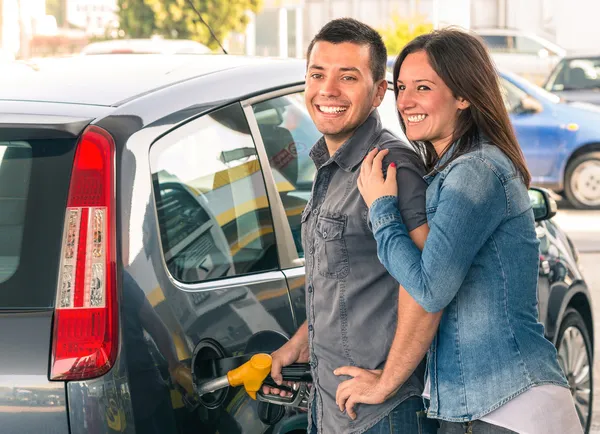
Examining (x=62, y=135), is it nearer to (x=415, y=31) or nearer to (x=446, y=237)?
(x=446, y=237)

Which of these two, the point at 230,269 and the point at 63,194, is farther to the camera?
the point at 230,269

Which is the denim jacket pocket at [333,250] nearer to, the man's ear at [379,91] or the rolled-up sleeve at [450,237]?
the rolled-up sleeve at [450,237]

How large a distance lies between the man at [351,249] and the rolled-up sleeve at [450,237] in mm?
88

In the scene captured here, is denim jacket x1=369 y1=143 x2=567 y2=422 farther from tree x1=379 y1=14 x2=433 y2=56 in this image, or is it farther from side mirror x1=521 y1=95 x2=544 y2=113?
tree x1=379 y1=14 x2=433 y2=56

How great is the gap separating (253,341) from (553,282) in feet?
5.84

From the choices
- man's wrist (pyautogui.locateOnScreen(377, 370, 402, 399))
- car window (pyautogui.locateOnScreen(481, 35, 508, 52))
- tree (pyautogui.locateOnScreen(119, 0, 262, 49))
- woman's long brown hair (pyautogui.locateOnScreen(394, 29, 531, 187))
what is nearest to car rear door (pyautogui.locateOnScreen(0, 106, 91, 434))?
man's wrist (pyautogui.locateOnScreen(377, 370, 402, 399))

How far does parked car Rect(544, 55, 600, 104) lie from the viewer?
1747 cm

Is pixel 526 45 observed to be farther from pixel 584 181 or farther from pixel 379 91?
pixel 379 91

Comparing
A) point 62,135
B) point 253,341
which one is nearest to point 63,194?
point 62,135

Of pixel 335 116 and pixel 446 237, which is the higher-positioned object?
pixel 335 116

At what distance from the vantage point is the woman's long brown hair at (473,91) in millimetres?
2531

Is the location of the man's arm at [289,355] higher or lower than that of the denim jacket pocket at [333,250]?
lower

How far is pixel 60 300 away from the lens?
2465 mm

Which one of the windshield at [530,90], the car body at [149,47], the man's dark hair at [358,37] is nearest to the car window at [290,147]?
the man's dark hair at [358,37]
